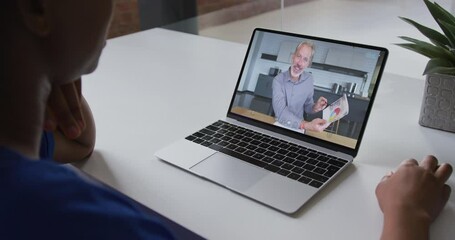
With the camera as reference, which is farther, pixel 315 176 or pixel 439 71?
pixel 439 71

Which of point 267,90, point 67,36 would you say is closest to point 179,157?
point 267,90

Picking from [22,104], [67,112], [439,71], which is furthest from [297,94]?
[22,104]

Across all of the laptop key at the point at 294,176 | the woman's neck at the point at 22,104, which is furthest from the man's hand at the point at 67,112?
the laptop key at the point at 294,176

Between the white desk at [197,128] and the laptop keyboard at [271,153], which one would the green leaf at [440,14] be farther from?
the laptop keyboard at [271,153]

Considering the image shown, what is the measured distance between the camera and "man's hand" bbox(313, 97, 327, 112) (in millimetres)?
907

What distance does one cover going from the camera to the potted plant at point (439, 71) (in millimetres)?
934

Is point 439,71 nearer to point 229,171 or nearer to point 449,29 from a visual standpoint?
point 449,29

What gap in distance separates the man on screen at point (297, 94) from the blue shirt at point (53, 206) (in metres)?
0.49

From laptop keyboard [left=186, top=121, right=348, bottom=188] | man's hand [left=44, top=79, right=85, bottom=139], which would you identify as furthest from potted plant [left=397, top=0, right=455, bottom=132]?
man's hand [left=44, top=79, right=85, bottom=139]

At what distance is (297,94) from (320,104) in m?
0.05

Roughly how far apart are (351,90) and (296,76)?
114mm

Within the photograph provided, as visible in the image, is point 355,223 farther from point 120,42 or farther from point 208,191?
point 120,42

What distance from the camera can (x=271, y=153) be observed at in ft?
2.92

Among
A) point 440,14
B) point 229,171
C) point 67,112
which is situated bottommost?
point 229,171
